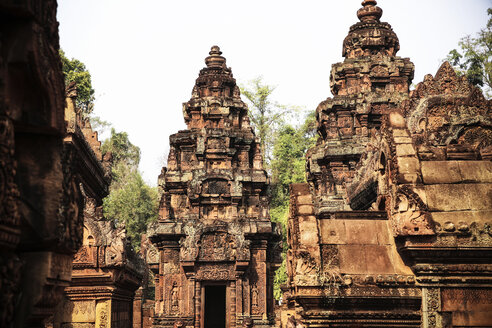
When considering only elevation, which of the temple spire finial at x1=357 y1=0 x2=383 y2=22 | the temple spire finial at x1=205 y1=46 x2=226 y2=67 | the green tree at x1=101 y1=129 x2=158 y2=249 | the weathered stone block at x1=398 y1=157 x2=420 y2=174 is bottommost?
the weathered stone block at x1=398 y1=157 x2=420 y2=174

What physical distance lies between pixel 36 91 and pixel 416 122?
341 inches

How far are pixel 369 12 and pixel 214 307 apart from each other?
14537 millimetres

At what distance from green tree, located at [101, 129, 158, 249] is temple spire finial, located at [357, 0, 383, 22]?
19.1 metres

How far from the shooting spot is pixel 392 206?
5887 mm

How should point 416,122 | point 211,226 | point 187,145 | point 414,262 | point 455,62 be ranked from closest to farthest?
point 414,262
point 416,122
point 211,226
point 187,145
point 455,62

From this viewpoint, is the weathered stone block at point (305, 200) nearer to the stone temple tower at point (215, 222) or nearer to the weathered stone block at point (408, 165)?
the weathered stone block at point (408, 165)

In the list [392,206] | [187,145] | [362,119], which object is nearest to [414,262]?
[392,206]

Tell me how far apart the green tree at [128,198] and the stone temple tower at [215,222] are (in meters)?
14.1

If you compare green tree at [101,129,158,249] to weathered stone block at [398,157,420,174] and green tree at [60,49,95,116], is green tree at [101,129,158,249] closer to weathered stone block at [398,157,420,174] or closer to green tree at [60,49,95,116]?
green tree at [60,49,95,116]

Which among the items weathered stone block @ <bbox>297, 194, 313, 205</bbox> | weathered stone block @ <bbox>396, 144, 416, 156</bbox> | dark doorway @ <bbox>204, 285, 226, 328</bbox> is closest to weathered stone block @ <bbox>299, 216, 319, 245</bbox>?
weathered stone block @ <bbox>297, 194, 313, 205</bbox>

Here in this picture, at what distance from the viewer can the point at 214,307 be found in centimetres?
2541

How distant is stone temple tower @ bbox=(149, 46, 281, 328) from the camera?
2133 centimetres

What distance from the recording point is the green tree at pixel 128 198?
39.8 meters

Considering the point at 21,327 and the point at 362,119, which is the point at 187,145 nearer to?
the point at 362,119
